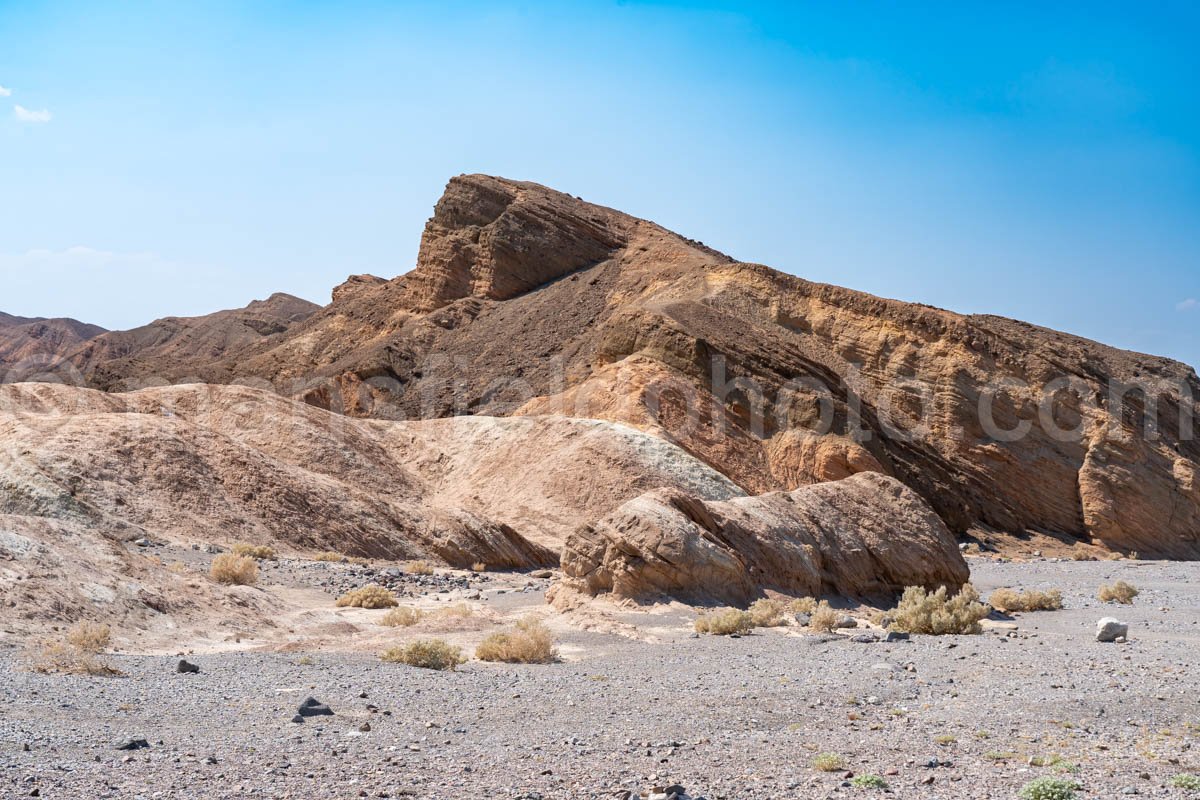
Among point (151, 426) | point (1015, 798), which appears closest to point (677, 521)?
point (1015, 798)

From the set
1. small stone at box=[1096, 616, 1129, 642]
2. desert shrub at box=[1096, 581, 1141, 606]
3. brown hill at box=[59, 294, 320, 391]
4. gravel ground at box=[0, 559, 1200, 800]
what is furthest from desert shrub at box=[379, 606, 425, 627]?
brown hill at box=[59, 294, 320, 391]

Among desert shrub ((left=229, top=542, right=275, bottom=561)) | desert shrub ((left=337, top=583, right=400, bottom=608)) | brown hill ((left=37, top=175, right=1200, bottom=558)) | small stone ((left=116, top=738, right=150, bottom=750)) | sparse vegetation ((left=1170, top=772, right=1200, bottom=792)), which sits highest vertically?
brown hill ((left=37, top=175, right=1200, bottom=558))

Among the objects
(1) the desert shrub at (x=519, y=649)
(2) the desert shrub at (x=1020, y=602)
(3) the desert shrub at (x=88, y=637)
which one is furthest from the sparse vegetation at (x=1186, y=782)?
(2) the desert shrub at (x=1020, y=602)

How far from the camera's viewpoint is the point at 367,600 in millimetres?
17094

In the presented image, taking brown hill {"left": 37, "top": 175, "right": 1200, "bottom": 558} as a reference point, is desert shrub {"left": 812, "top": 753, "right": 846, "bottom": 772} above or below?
below

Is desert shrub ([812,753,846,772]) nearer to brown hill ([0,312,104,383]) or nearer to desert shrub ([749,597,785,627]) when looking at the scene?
desert shrub ([749,597,785,627])

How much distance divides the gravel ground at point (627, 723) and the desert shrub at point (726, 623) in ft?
1.16

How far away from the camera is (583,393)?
41625 mm

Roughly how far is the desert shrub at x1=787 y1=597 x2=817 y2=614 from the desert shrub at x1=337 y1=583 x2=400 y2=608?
6313 millimetres

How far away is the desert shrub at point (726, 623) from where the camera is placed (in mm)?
13609

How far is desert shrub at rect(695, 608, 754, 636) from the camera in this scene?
44.7 ft

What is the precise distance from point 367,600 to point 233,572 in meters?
2.33

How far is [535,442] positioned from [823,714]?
25.8 m

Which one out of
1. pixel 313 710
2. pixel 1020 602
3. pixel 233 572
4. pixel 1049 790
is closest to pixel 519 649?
pixel 313 710
